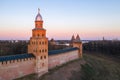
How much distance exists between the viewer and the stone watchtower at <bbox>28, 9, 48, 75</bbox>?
92.8 feet

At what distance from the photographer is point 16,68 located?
82.7 ft

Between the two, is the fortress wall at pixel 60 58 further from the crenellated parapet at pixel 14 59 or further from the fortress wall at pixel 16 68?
the crenellated parapet at pixel 14 59

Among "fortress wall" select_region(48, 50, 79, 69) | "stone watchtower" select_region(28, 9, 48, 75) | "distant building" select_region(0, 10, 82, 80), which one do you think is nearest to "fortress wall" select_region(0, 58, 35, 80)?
"distant building" select_region(0, 10, 82, 80)

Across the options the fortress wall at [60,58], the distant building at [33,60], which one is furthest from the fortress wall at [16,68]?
the fortress wall at [60,58]

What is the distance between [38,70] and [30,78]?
216 cm

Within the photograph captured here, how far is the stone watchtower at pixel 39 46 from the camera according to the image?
28.3 meters

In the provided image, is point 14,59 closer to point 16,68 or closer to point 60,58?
point 16,68

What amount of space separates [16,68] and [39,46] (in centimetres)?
556

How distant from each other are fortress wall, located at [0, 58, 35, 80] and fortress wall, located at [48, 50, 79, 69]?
218 inches

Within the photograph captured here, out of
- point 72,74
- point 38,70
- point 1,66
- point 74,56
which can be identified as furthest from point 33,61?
point 74,56

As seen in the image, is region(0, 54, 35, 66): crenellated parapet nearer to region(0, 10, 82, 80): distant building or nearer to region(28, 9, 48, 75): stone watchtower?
region(0, 10, 82, 80): distant building

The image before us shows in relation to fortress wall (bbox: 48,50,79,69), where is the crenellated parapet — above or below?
above

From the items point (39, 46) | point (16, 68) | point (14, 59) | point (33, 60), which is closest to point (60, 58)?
point (39, 46)

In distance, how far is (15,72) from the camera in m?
25.1
